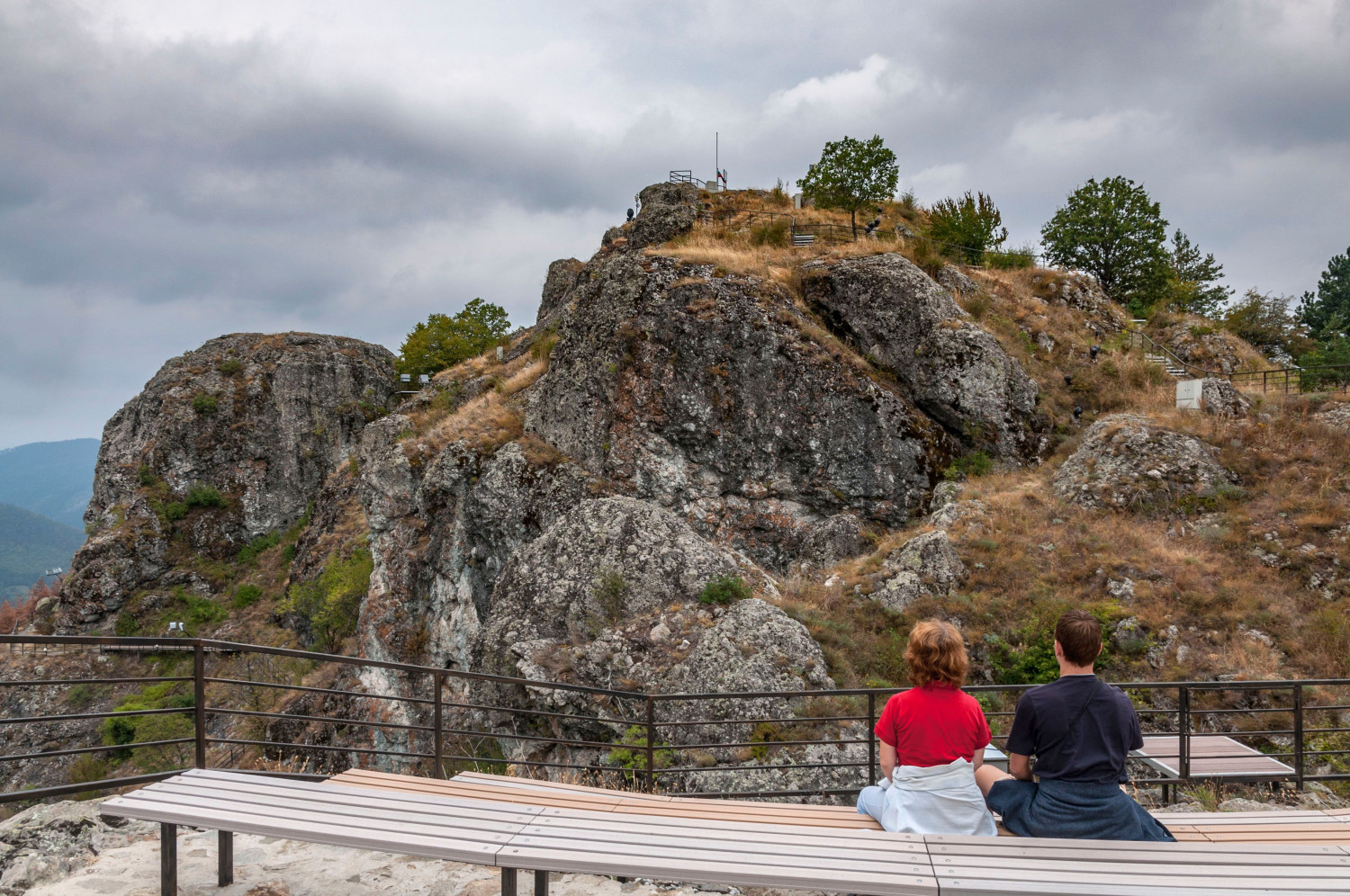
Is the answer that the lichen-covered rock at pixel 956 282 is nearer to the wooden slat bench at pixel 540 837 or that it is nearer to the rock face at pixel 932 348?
the rock face at pixel 932 348

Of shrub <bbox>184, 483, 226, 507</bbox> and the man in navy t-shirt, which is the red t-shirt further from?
shrub <bbox>184, 483, 226, 507</bbox>

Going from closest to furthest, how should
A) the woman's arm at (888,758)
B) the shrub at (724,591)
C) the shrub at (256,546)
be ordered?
the woman's arm at (888,758) → the shrub at (724,591) → the shrub at (256,546)

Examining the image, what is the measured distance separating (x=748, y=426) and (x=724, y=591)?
6.45 m

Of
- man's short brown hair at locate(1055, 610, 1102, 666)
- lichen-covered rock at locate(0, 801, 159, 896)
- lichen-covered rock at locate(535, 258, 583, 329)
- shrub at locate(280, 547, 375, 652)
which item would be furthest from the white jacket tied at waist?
lichen-covered rock at locate(535, 258, 583, 329)

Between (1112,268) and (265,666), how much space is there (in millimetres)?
46078

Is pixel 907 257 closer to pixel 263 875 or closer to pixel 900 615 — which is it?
pixel 900 615

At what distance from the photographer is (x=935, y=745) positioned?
3.46m

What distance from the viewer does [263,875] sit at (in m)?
4.20

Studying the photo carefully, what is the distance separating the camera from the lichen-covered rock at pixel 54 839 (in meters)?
4.15

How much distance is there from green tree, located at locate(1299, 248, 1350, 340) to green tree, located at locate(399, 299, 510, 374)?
49.1 m

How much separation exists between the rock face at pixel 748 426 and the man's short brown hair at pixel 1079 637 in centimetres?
1452

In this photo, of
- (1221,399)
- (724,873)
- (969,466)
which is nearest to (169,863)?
(724,873)

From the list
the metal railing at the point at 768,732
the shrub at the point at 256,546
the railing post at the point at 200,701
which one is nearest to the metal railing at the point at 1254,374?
the metal railing at the point at 768,732

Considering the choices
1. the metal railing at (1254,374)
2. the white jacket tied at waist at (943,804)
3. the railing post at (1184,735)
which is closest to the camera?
the white jacket tied at waist at (943,804)
